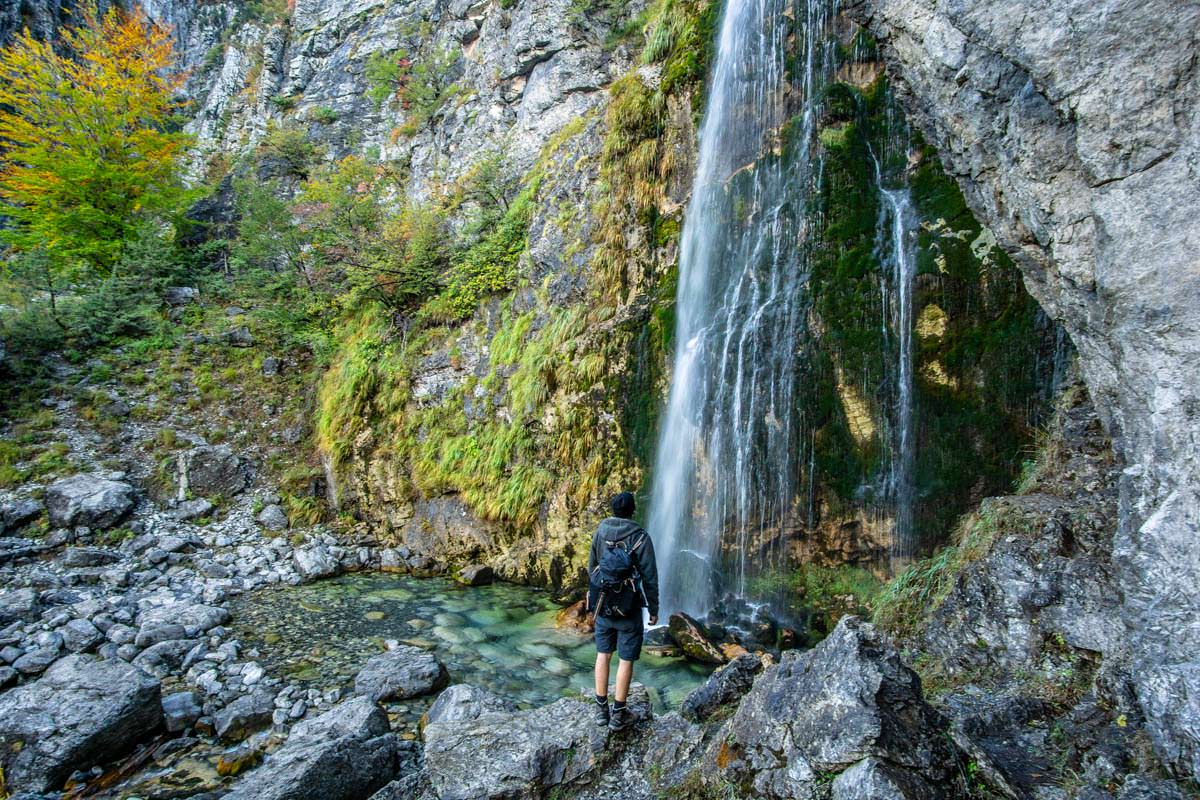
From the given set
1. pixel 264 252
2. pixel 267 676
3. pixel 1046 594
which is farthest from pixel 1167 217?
pixel 264 252

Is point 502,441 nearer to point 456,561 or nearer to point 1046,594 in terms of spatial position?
point 456,561

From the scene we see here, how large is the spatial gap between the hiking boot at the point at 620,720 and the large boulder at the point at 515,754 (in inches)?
2.6

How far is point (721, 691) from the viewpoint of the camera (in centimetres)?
393

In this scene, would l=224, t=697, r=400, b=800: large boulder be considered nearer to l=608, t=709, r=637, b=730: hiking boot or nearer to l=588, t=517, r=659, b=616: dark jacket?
l=608, t=709, r=637, b=730: hiking boot

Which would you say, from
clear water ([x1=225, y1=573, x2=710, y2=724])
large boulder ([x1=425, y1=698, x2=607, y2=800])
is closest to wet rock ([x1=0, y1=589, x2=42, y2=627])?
clear water ([x1=225, y1=573, x2=710, y2=724])

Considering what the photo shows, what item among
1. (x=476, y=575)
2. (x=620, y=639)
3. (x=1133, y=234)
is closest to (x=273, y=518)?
(x=476, y=575)

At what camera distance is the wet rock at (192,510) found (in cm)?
1026

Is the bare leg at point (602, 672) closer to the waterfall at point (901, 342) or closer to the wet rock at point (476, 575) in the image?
the waterfall at point (901, 342)

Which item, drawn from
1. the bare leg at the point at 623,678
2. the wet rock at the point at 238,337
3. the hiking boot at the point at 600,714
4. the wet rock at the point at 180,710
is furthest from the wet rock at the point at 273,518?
the bare leg at the point at 623,678

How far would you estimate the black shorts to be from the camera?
370 cm

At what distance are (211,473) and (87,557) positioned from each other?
9.40 feet

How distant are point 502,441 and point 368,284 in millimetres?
5674

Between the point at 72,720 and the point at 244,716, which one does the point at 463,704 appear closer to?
the point at 244,716

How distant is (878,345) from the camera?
6.93 metres
